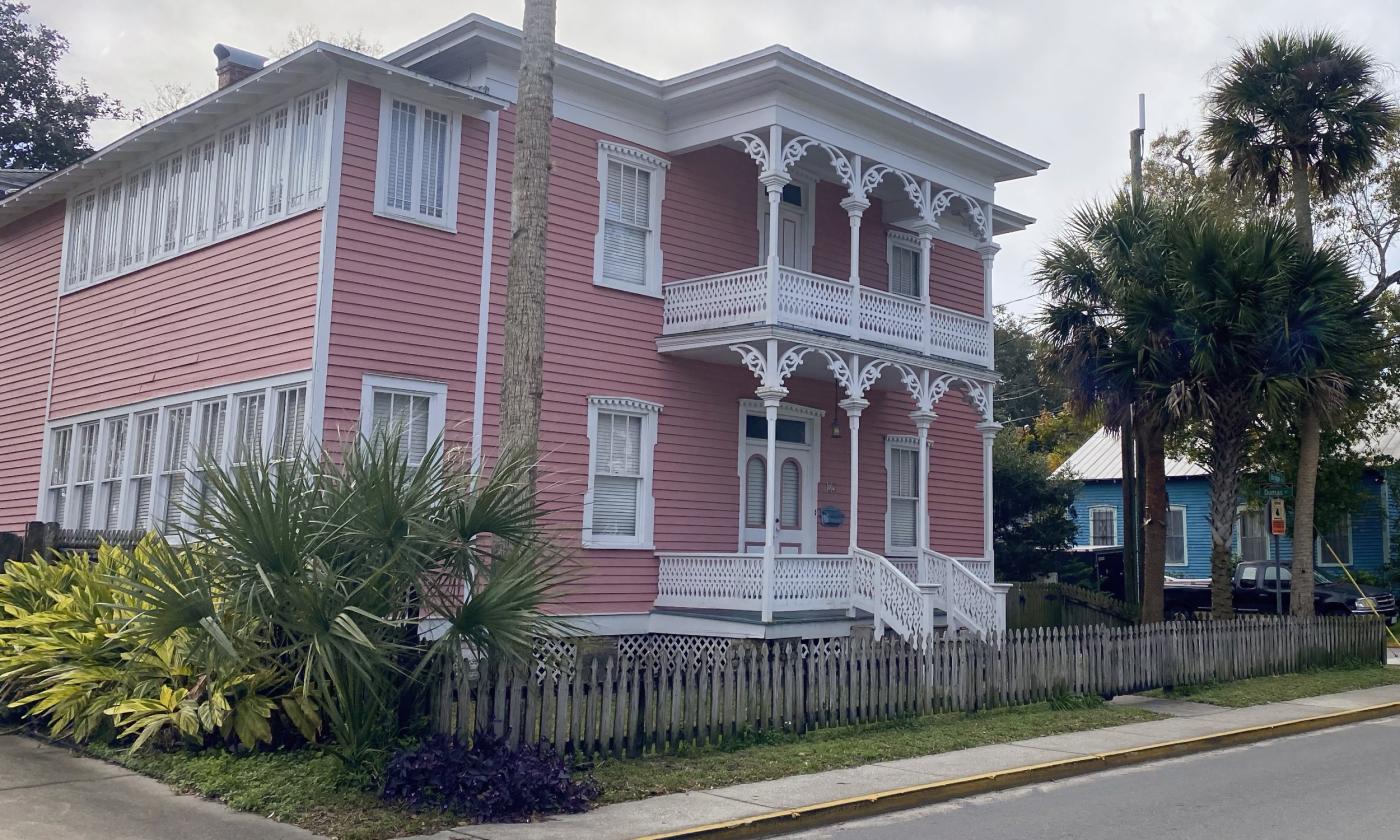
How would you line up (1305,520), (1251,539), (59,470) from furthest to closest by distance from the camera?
(1251,539)
(1305,520)
(59,470)

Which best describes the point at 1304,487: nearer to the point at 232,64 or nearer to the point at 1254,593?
the point at 1254,593

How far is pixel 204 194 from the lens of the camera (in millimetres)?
17219

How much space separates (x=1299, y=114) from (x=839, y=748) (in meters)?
16.2

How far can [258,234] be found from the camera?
15977 mm

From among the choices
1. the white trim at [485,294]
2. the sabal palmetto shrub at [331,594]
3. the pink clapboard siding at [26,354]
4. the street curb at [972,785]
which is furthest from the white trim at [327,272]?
the pink clapboard siding at [26,354]

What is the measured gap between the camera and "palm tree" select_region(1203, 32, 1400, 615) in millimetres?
21875

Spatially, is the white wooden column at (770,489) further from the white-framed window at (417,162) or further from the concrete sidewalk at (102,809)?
the concrete sidewalk at (102,809)

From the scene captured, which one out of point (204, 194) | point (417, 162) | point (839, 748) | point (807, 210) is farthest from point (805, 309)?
point (204, 194)

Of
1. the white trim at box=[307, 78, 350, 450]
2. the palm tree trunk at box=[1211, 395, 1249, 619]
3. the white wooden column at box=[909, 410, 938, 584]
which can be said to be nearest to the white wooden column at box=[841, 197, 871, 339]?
the white wooden column at box=[909, 410, 938, 584]

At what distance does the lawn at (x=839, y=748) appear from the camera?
34.3ft

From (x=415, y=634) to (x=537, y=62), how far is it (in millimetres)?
5599

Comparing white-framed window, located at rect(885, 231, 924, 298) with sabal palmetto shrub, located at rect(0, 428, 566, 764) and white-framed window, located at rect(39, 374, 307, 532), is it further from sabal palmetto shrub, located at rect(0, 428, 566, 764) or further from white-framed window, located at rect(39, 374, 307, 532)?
sabal palmetto shrub, located at rect(0, 428, 566, 764)

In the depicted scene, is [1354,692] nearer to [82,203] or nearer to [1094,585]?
[1094,585]

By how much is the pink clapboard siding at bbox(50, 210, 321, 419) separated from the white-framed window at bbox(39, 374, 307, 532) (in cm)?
23
